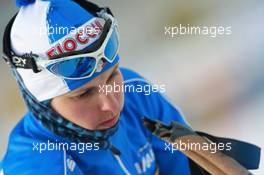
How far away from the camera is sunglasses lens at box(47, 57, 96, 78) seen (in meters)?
0.87

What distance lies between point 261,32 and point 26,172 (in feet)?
4.18

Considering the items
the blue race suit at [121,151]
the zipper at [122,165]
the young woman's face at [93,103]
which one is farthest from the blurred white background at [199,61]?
the young woman's face at [93,103]

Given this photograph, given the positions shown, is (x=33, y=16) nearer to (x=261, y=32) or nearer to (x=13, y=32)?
(x=13, y=32)

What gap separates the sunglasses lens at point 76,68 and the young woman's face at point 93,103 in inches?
0.9

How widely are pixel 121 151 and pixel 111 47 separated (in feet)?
0.74

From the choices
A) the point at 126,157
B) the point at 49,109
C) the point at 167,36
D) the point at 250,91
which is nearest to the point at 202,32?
the point at 167,36

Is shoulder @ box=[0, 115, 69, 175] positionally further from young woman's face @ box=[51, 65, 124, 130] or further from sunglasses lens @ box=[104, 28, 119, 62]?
sunglasses lens @ box=[104, 28, 119, 62]

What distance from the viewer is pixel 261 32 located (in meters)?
1.94

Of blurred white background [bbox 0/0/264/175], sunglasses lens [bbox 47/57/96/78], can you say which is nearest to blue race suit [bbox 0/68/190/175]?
sunglasses lens [bbox 47/57/96/78]

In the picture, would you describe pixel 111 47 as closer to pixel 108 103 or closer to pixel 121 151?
pixel 108 103

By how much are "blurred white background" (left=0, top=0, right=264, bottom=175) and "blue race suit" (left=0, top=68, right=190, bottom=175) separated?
481mm

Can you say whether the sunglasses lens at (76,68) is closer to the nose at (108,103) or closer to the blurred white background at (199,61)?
the nose at (108,103)

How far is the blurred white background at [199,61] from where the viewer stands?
167 centimetres

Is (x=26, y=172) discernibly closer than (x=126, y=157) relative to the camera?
Yes
